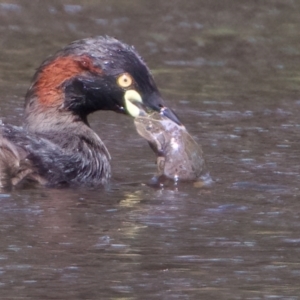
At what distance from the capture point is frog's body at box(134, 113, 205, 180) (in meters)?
8.01

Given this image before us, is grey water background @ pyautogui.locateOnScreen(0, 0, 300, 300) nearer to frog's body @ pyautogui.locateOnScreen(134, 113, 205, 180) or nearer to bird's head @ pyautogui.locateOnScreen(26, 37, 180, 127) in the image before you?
frog's body @ pyautogui.locateOnScreen(134, 113, 205, 180)

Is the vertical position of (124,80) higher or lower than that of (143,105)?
higher

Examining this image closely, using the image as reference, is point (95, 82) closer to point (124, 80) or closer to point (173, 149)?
point (124, 80)

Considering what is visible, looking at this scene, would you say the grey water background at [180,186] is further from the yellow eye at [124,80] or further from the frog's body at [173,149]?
the yellow eye at [124,80]

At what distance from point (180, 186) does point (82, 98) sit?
1.00 metres

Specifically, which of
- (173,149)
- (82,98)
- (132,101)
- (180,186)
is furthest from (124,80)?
(180,186)

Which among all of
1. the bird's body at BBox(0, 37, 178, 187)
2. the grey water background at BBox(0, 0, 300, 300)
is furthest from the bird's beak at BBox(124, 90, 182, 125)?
the grey water background at BBox(0, 0, 300, 300)

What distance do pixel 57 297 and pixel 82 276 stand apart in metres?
0.35

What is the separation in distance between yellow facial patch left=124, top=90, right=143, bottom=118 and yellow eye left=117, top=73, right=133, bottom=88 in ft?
0.17

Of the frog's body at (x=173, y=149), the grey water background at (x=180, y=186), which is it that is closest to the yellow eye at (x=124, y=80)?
the frog's body at (x=173, y=149)

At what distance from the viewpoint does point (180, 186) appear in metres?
7.94

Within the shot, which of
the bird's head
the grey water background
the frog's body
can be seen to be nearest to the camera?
the grey water background

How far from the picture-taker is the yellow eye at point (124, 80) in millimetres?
8164

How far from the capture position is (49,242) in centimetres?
639
